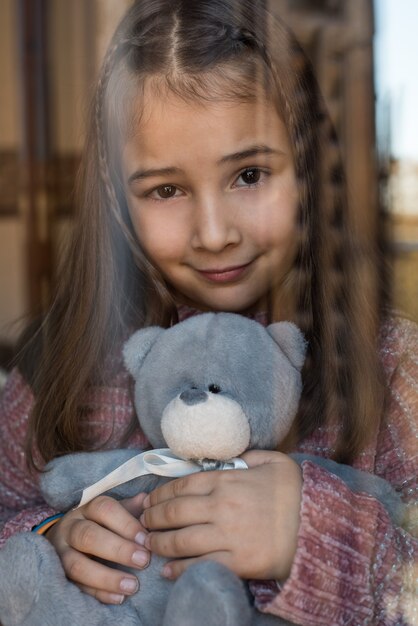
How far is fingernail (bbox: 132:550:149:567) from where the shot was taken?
682 millimetres

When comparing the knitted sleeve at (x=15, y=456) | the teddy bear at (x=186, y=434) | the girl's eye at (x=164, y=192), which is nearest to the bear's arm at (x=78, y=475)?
the teddy bear at (x=186, y=434)

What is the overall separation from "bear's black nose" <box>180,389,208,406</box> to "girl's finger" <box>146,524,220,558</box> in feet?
0.33

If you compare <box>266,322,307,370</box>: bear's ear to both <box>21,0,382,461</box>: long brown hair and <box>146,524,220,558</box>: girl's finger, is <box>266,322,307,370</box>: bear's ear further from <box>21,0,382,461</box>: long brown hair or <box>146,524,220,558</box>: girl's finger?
<box>146,524,220,558</box>: girl's finger

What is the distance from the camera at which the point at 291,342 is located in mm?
714

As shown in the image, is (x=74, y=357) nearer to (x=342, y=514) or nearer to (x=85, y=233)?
(x=85, y=233)

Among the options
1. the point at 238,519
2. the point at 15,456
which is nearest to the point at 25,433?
the point at 15,456

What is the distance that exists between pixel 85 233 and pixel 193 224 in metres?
0.19

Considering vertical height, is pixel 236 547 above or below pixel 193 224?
below

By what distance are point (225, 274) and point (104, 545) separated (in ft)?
0.94

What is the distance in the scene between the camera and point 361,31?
660 millimetres

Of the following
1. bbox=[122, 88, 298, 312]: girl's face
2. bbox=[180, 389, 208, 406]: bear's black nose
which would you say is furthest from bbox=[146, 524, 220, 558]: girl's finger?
bbox=[122, 88, 298, 312]: girl's face

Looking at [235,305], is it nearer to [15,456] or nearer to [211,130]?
[211,130]

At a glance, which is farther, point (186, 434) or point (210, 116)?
point (210, 116)

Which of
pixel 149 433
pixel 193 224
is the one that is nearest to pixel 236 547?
pixel 149 433
